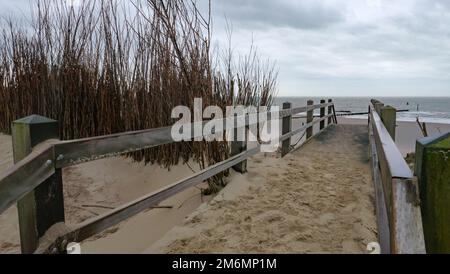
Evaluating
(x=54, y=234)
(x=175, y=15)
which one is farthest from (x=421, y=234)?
(x=175, y=15)

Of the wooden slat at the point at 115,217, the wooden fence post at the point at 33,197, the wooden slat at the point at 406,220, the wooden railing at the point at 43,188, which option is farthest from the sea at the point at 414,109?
the wooden slat at the point at 406,220

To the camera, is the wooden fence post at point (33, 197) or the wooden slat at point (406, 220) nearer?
the wooden slat at point (406, 220)

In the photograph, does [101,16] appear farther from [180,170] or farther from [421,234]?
[421,234]

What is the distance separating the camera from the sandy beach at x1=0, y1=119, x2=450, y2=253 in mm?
2463

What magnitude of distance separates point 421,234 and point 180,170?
A: 3.28 meters

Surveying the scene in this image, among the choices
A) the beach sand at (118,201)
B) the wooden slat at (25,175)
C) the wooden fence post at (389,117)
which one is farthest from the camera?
the wooden fence post at (389,117)

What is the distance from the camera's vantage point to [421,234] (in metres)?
0.96

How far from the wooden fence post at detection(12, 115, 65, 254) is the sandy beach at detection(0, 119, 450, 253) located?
3.55 feet

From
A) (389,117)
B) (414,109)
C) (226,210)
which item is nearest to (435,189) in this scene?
(226,210)

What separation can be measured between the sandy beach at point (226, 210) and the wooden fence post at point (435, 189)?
1.40 metres

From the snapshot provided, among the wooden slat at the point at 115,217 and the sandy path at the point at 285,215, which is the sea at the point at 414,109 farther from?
the wooden slat at the point at 115,217

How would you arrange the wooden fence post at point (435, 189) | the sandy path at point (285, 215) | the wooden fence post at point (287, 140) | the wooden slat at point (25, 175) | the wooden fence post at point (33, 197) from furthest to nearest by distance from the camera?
1. the wooden fence post at point (287, 140)
2. the sandy path at point (285, 215)
3. the wooden fence post at point (33, 197)
4. the wooden slat at point (25, 175)
5. the wooden fence post at point (435, 189)

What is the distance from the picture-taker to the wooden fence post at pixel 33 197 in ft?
4.55
